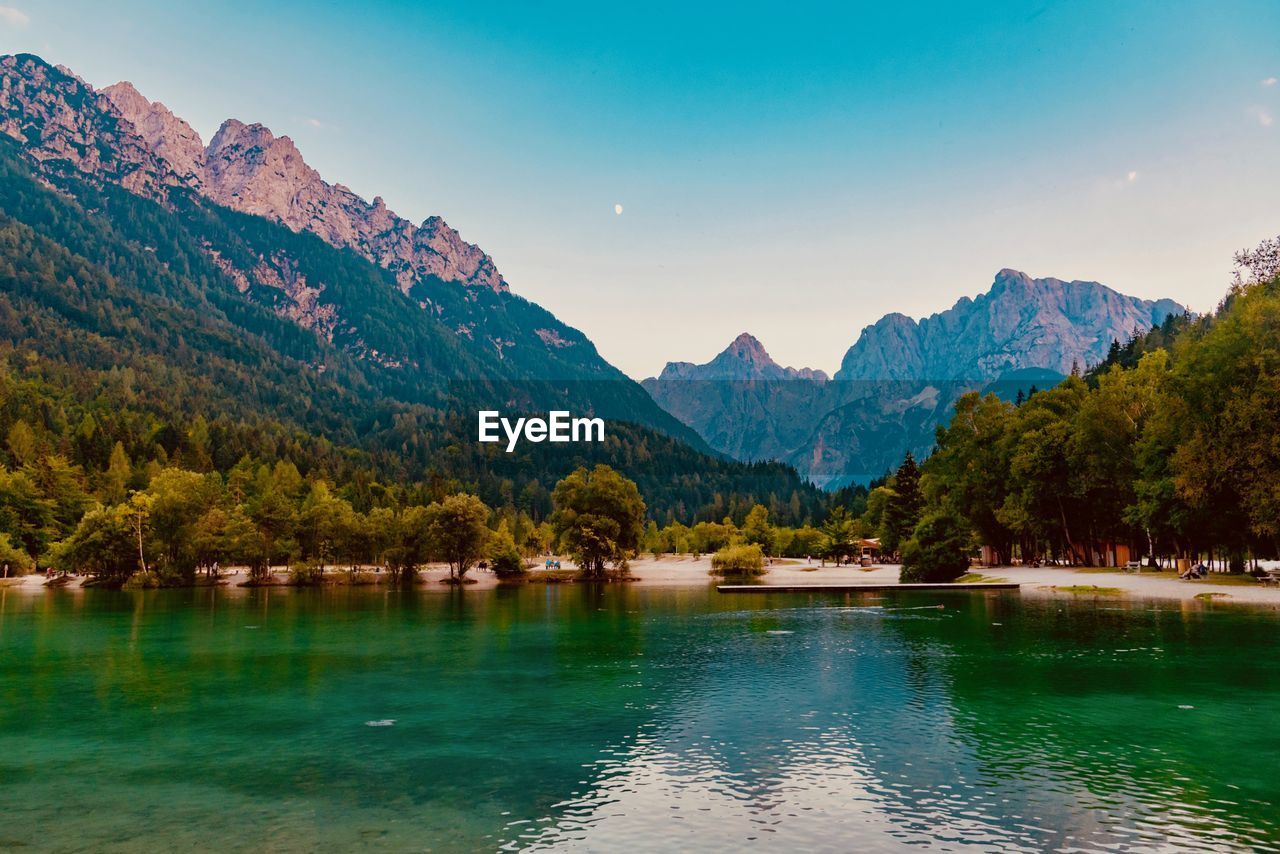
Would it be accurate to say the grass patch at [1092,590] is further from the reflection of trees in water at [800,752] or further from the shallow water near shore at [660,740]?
the reflection of trees in water at [800,752]

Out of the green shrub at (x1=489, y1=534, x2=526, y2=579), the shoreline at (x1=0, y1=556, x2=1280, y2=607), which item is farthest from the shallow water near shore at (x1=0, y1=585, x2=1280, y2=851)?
the green shrub at (x1=489, y1=534, x2=526, y2=579)

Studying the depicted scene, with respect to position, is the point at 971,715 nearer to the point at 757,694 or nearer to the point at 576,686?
the point at 757,694

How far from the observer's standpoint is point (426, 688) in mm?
36438

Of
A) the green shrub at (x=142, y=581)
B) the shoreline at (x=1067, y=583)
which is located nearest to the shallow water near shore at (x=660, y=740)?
the shoreline at (x=1067, y=583)

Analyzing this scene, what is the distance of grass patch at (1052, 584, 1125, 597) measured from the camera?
2896 inches

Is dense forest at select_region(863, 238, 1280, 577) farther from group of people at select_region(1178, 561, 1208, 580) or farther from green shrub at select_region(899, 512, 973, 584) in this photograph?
group of people at select_region(1178, 561, 1208, 580)

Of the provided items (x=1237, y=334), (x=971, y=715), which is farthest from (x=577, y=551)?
(x=971, y=715)

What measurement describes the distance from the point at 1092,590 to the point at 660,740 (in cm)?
6180

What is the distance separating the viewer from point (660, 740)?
86.2ft

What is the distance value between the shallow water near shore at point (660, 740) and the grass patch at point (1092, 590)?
1885cm

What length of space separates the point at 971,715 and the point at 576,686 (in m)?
15.4

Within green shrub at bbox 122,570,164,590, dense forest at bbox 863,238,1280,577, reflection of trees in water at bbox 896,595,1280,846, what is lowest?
reflection of trees in water at bbox 896,595,1280,846

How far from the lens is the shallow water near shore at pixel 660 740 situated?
18234 millimetres

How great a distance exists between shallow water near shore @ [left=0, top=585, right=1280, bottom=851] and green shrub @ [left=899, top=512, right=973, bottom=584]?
45.7 m
